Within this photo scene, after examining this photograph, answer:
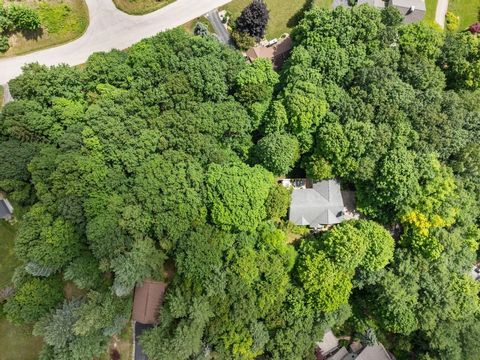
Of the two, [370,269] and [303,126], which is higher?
[303,126]

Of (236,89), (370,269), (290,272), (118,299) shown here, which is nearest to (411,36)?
(236,89)

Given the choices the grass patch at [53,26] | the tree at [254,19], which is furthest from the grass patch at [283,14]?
the grass patch at [53,26]

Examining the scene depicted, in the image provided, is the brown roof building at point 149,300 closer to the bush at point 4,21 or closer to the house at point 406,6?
the bush at point 4,21

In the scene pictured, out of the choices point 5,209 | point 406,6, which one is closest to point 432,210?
point 406,6

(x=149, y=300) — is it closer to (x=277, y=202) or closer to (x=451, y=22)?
(x=277, y=202)

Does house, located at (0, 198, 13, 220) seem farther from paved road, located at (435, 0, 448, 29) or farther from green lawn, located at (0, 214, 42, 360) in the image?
paved road, located at (435, 0, 448, 29)

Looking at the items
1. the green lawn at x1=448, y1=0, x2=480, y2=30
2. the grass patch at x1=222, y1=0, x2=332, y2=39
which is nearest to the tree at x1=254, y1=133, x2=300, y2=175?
the grass patch at x1=222, y1=0, x2=332, y2=39

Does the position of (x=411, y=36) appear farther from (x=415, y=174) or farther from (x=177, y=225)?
(x=177, y=225)
